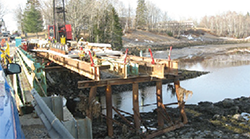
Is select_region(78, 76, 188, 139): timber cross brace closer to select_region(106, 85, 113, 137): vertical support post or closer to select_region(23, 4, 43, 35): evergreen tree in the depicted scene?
select_region(106, 85, 113, 137): vertical support post

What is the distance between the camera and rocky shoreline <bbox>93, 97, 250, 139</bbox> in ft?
33.4

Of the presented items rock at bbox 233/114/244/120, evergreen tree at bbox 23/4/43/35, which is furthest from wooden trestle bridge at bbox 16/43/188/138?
evergreen tree at bbox 23/4/43/35

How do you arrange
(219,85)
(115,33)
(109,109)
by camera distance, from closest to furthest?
(109,109) → (219,85) → (115,33)

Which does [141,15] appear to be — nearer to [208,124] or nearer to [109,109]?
[208,124]

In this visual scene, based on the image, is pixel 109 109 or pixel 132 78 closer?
pixel 132 78

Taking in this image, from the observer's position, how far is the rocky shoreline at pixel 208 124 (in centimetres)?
1020

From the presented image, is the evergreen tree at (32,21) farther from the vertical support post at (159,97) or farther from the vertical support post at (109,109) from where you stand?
the vertical support post at (159,97)

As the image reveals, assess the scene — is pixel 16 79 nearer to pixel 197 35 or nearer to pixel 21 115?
pixel 21 115

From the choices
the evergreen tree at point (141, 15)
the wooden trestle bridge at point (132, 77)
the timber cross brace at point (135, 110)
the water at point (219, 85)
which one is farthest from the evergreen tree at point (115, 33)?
the evergreen tree at point (141, 15)

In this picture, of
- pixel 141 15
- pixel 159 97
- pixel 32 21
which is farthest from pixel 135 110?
pixel 141 15

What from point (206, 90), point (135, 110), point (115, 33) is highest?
point (115, 33)

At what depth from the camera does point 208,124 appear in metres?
11.5

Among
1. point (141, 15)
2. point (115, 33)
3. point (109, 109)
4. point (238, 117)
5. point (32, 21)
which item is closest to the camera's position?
point (109, 109)

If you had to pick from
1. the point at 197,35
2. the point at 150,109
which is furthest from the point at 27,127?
the point at 197,35
